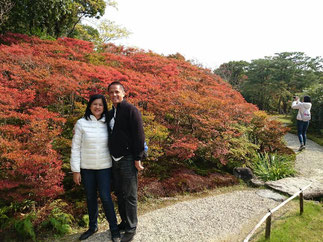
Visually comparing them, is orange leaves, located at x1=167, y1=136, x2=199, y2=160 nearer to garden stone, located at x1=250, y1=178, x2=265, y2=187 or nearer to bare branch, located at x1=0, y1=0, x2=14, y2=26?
garden stone, located at x1=250, y1=178, x2=265, y2=187

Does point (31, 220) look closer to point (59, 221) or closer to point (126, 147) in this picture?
point (59, 221)

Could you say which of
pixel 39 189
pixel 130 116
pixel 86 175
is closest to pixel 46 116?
pixel 39 189

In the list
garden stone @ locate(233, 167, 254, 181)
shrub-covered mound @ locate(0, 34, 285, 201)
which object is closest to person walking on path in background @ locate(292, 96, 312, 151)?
shrub-covered mound @ locate(0, 34, 285, 201)

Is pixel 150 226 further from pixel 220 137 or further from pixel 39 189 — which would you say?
pixel 220 137

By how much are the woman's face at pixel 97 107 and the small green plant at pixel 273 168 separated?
455 cm

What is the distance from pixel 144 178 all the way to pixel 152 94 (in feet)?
6.48

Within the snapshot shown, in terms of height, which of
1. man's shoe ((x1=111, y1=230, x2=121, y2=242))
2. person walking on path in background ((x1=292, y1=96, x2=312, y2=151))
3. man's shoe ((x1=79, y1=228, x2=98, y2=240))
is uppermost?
person walking on path in background ((x1=292, y1=96, x2=312, y2=151))

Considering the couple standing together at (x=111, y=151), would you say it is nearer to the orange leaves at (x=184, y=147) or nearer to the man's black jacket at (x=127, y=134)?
the man's black jacket at (x=127, y=134)

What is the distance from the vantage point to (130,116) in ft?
Result: 8.25

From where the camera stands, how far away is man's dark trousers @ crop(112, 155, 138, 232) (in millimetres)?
2576

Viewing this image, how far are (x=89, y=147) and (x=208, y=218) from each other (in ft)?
7.33

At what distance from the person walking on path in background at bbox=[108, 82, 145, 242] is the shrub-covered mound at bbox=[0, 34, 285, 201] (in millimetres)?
982

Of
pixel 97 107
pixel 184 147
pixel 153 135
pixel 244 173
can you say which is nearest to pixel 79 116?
pixel 153 135

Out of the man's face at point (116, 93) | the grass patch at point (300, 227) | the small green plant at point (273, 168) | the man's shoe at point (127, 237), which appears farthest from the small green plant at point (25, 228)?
the small green plant at point (273, 168)
